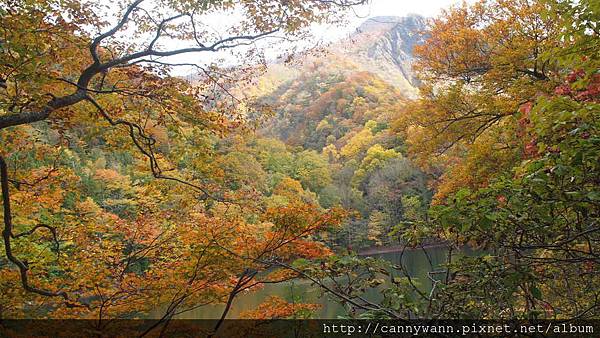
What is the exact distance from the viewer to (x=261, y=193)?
624 centimetres

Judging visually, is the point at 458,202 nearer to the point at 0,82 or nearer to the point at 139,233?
the point at 0,82

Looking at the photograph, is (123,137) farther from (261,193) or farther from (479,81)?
(479,81)

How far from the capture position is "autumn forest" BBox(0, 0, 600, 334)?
194 centimetres

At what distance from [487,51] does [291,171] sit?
28657 mm

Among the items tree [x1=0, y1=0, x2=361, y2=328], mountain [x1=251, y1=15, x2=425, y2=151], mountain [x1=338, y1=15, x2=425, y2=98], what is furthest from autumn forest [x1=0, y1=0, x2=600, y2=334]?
mountain [x1=338, y1=15, x2=425, y2=98]

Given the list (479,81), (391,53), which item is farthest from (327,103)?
(479,81)

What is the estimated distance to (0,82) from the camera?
3344 millimetres

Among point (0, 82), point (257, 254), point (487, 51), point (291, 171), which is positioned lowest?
point (257, 254)

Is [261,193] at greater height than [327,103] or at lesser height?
lesser

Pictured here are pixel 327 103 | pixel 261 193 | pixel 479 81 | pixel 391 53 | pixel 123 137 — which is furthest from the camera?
pixel 391 53

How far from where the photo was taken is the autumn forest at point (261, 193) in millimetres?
1938

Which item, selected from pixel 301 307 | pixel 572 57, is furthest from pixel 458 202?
pixel 301 307

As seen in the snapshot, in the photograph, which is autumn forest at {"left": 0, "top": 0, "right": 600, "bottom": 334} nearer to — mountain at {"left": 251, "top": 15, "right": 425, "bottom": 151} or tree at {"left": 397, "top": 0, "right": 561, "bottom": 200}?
tree at {"left": 397, "top": 0, "right": 561, "bottom": 200}

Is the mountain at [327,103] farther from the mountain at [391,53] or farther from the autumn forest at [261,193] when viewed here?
the autumn forest at [261,193]
